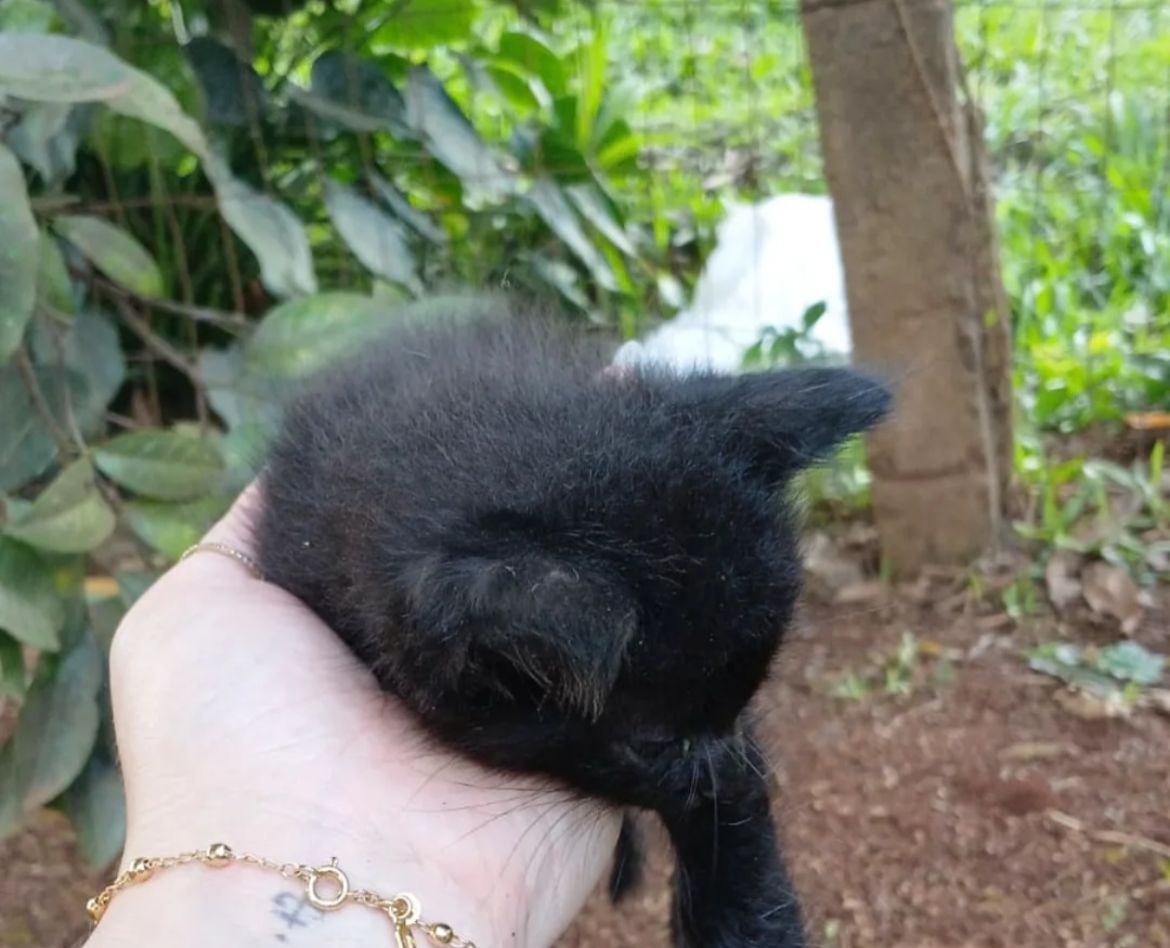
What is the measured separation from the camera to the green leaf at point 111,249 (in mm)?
1842

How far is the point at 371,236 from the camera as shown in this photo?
247 centimetres

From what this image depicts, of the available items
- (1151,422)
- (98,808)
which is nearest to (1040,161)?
(1151,422)

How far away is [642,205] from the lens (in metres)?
3.73

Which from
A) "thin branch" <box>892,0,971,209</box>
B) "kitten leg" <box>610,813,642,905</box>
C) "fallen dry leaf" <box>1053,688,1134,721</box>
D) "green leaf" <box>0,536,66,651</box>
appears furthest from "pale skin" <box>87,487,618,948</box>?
"thin branch" <box>892,0,971,209</box>

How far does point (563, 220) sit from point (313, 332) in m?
1.12

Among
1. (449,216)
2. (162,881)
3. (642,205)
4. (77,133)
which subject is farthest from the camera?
(642,205)

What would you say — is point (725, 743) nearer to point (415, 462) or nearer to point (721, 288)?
point (415, 462)

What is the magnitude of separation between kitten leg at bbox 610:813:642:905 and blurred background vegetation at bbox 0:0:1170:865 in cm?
76

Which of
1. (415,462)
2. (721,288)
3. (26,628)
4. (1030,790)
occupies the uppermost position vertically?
(415,462)

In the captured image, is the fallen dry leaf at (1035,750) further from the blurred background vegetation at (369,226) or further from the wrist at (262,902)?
the wrist at (262,902)

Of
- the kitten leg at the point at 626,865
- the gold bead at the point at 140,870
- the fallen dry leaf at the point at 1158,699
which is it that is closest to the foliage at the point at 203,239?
the gold bead at the point at 140,870

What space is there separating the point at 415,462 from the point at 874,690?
5.07ft

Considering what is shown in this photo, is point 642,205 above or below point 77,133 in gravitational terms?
below

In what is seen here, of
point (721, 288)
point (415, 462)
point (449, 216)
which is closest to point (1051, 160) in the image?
point (721, 288)
